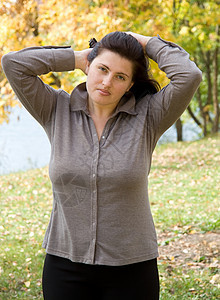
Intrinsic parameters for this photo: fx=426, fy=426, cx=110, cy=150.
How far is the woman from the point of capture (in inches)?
75.9

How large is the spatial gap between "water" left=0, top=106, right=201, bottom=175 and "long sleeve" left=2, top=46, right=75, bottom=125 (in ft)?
23.0

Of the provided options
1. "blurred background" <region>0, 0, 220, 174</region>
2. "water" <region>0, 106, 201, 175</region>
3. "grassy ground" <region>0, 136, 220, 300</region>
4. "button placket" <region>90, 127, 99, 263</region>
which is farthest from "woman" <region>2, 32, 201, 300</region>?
"water" <region>0, 106, 201, 175</region>

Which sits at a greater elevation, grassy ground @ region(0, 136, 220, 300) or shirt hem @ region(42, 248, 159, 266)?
shirt hem @ region(42, 248, 159, 266)

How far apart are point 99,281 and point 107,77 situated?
944mm

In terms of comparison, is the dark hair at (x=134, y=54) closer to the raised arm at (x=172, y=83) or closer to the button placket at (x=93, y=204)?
the raised arm at (x=172, y=83)

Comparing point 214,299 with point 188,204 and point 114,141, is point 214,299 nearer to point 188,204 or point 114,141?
point 114,141

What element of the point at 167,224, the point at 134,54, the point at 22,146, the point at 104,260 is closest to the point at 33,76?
the point at 134,54

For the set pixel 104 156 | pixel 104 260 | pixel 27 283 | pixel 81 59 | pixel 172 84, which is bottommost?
pixel 27 283

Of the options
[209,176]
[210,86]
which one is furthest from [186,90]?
[210,86]

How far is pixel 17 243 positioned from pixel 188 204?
2557 mm

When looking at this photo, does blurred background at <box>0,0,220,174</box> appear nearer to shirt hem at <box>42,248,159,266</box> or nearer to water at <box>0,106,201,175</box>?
water at <box>0,106,201,175</box>

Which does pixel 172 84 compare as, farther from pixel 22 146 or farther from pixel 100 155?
pixel 22 146

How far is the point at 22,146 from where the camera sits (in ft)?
35.9

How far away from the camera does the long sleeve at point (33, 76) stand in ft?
6.65
